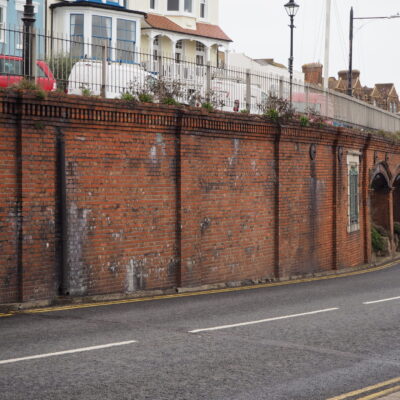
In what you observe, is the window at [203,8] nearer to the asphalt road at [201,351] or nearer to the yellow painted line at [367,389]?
the asphalt road at [201,351]

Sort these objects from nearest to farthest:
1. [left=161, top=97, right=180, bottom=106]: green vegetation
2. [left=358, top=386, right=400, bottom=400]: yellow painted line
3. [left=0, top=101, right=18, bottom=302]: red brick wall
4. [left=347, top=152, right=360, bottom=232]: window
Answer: [left=358, top=386, right=400, bottom=400]: yellow painted line → [left=0, top=101, right=18, bottom=302]: red brick wall → [left=161, top=97, right=180, bottom=106]: green vegetation → [left=347, top=152, right=360, bottom=232]: window

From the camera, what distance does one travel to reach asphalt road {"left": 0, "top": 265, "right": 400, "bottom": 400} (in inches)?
311

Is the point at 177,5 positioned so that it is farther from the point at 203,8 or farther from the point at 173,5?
the point at 203,8

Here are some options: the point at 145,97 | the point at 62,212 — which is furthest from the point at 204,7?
the point at 62,212

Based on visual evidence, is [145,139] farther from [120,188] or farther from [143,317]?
[143,317]

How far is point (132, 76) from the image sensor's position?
1697 cm

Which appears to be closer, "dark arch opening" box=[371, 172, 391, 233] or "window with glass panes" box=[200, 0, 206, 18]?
"dark arch opening" box=[371, 172, 391, 233]

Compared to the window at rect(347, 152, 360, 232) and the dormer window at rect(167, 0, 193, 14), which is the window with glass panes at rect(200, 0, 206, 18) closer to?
the dormer window at rect(167, 0, 193, 14)

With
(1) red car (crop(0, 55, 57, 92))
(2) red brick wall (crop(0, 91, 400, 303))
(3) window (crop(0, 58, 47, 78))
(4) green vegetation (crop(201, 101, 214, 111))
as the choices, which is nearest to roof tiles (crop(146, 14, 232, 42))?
(2) red brick wall (crop(0, 91, 400, 303))

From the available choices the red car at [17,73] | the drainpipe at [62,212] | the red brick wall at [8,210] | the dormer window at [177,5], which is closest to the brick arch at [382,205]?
the red car at [17,73]

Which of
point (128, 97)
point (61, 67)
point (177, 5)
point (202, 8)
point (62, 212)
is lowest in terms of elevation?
point (62, 212)

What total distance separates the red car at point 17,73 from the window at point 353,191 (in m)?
13.8

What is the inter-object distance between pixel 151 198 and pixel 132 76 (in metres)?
2.74

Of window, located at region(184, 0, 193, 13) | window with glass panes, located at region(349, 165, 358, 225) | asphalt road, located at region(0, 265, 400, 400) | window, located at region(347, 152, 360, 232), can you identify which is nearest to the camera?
asphalt road, located at region(0, 265, 400, 400)
